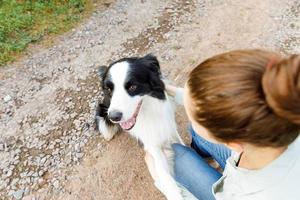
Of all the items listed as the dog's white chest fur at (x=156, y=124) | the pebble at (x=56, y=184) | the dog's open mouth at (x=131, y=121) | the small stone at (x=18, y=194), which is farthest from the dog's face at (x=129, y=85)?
the small stone at (x=18, y=194)

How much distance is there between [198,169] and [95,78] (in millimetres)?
1604

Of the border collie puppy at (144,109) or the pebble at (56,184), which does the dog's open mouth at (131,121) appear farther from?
the pebble at (56,184)

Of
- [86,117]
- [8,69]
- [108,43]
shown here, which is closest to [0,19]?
[8,69]

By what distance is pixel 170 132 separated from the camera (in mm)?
2631

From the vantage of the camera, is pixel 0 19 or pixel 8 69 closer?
pixel 8 69

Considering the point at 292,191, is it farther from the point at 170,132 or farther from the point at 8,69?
the point at 8,69

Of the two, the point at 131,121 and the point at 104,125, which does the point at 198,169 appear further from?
the point at 104,125

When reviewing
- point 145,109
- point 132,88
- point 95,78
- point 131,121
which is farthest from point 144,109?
point 95,78

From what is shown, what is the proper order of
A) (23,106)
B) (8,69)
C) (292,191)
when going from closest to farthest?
(292,191) → (23,106) → (8,69)

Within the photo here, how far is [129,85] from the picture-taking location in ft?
7.25

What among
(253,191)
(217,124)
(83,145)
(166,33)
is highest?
(217,124)

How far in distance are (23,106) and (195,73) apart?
2.32m

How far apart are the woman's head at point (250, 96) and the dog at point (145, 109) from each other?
3.37 ft

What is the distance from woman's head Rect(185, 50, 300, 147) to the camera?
3.38 feet
